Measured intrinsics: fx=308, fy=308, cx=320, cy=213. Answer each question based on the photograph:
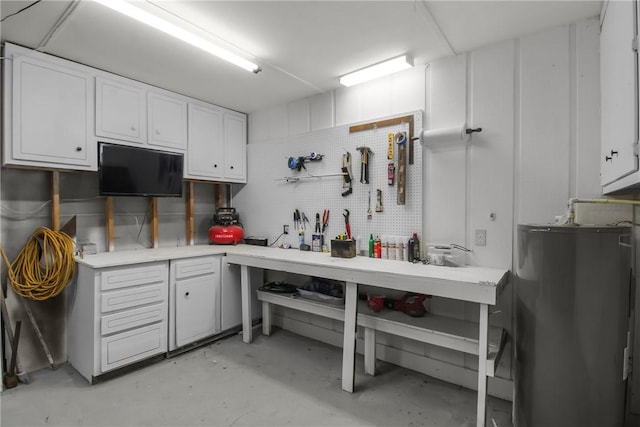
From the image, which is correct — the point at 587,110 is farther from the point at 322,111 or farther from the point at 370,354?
the point at 370,354

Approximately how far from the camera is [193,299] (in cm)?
308

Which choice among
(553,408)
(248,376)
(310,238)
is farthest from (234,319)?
A: (553,408)

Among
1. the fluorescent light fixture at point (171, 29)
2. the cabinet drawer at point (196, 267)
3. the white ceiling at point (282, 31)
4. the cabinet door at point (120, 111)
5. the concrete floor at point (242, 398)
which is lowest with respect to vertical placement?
the concrete floor at point (242, 398)

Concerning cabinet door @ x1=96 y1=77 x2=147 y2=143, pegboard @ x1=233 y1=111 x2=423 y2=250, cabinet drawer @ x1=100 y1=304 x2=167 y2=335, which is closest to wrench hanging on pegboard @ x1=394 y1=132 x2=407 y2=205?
pegboard @ x1=233 y1=111 x2=423 y2=250

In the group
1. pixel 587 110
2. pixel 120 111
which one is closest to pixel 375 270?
pixel 587 110

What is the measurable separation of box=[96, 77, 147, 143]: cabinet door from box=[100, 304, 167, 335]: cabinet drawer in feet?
5.26

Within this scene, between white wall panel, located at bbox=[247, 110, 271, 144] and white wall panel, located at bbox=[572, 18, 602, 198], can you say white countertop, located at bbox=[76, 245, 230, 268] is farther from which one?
white wall panel, located at bbox=[572, 18, 602, 198]

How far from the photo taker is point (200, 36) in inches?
90.6

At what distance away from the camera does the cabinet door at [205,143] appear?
352 centimetres

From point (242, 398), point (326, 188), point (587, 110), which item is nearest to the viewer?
point (587, 110)

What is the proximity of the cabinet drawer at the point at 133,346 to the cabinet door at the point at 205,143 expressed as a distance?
168 centimetres

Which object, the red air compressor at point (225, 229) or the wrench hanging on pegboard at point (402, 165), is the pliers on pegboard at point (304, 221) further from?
the wrench hanging on pegboard at point (402, 165)

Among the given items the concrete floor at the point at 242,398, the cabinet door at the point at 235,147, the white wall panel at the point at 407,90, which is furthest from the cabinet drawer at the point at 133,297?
the white wall panel at the point at 407,90

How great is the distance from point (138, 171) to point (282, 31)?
6.33 feet
